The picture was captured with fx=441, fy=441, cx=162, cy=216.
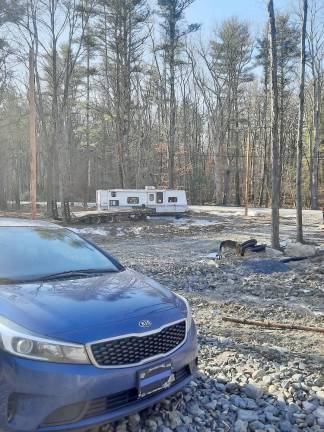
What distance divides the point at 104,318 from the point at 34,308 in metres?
0.49

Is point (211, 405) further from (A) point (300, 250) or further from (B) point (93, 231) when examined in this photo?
(B) point (93, 231)

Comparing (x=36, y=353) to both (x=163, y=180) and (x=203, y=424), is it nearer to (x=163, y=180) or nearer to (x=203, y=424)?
(x=203, y=424)

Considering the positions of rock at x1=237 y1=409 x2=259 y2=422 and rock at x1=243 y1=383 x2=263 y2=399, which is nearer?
rock at x1=237 y1=409 x2=259 y2=422

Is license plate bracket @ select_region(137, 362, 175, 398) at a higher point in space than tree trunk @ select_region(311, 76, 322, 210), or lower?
lower

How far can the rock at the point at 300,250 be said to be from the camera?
36.6ft

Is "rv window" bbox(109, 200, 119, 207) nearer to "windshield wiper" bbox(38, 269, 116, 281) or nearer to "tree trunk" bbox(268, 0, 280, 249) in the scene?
"tree trunk" bbox(268, 0, 280, 249)

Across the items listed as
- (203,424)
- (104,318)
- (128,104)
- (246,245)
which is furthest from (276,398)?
(128,104)

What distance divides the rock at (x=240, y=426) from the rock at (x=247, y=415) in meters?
0.05

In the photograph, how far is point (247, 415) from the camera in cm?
357

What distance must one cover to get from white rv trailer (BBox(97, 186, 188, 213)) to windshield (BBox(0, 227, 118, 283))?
22137 millimetres

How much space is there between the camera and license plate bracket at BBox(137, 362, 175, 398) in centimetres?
298

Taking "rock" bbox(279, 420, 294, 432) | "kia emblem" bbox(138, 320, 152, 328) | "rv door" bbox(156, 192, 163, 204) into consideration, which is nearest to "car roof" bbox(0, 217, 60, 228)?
"kia emblem" bbox(138, 320, 152, 328)

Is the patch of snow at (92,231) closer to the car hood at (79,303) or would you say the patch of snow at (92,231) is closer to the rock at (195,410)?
the car hood at (79,303)

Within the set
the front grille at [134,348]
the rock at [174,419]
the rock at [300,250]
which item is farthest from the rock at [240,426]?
the rock at [300,250]
